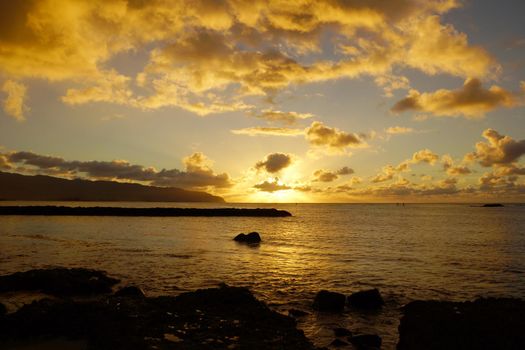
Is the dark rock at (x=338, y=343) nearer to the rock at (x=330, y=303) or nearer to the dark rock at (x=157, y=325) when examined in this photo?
the dark rock at (x=157, y=325)

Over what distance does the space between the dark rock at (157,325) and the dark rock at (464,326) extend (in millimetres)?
4825

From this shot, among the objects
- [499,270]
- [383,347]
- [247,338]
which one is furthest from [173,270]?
[499,270]

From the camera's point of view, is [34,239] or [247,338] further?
[34,239]

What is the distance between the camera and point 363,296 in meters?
21.6

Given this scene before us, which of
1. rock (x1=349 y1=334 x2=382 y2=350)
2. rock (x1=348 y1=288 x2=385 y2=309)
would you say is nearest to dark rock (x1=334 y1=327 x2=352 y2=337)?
rock (x1=349 y1=334 x2=382 y2=350)

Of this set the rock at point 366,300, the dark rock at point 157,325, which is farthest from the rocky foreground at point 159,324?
the rock at point 366,300

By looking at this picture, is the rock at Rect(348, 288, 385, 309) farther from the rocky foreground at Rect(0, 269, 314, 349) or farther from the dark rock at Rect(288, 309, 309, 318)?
the rocky foreground at Rect(0, 269, 314, 349)

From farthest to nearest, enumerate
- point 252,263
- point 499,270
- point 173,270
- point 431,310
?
point 252,263 < point 499,270 < point 173,270 < point 431,310

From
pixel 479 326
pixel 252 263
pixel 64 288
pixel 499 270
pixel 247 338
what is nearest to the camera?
pixel 247 338

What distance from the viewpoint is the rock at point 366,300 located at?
21406 mm

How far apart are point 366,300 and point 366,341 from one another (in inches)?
228

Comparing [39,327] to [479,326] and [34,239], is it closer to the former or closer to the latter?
[479,326]

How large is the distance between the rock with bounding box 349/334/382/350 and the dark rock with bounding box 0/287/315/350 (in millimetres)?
2187

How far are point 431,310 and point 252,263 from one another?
21.0m
